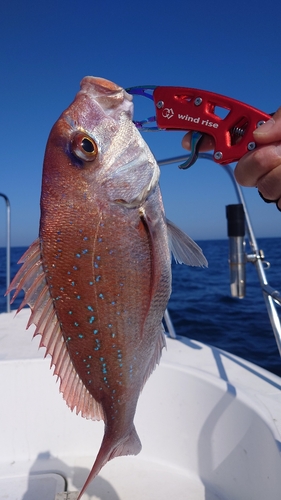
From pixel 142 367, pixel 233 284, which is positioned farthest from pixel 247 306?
pixel 142 367

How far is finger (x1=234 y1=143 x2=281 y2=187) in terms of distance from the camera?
1317mm

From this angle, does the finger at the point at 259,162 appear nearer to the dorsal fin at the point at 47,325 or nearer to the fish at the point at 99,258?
the fish at the point at 99,258

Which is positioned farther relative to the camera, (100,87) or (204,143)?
(204,143)

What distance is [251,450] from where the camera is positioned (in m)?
2.49

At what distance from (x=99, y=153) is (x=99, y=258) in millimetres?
382

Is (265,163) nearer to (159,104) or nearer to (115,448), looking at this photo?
(159,104)

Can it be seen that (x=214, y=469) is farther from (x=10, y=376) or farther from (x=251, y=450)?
(x=10, y=376)

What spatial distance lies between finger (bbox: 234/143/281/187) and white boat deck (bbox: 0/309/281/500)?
71.5 inches

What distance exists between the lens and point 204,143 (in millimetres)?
1518

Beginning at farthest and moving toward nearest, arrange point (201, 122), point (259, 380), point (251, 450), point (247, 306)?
1. point (247, 306)
2. point (259, 380)
3. point (251, 450)
4. point (201, 122)

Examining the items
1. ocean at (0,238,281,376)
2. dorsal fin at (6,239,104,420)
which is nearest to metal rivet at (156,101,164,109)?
dorsal fin at (6,239,104,420)

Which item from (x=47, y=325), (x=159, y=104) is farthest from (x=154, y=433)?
(x=159, y=104)

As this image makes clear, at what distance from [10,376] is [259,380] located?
2.05 m

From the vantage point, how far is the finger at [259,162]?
132 centimetres
